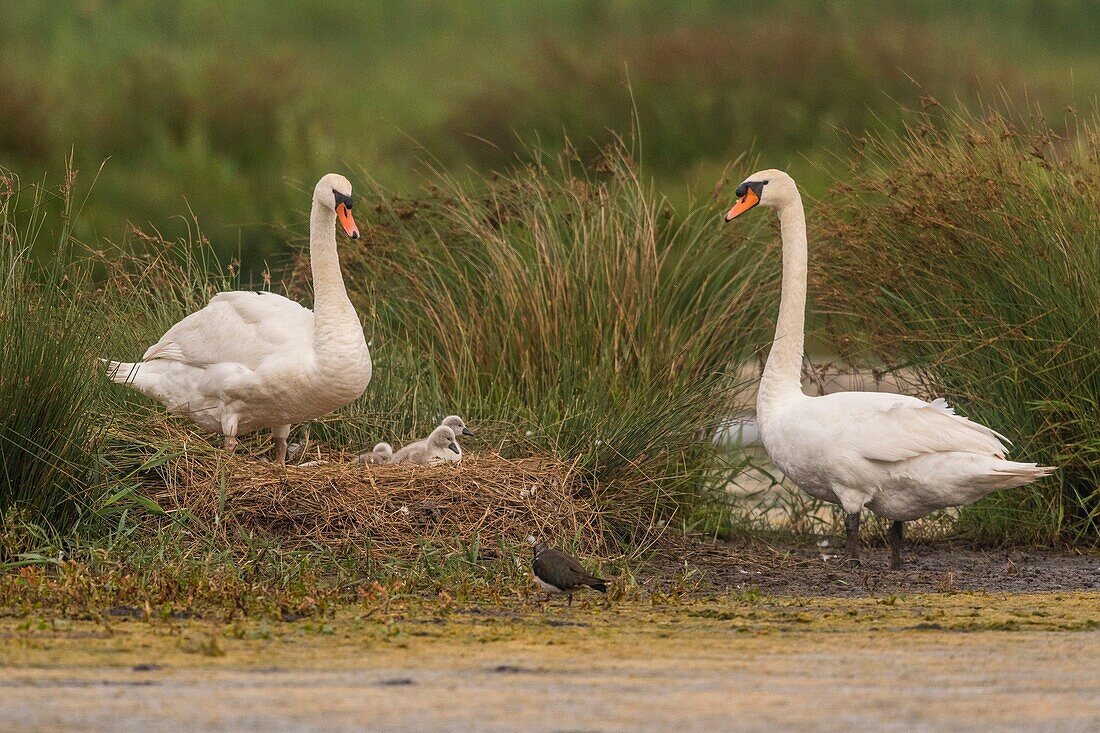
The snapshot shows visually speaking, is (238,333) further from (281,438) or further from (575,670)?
(575,670)

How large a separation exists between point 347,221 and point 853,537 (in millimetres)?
2817

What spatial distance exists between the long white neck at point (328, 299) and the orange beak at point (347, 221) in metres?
0.25

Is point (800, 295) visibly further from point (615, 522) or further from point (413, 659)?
point (413, 659)

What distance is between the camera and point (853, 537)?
326 inches

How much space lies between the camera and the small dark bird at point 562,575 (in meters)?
6.77

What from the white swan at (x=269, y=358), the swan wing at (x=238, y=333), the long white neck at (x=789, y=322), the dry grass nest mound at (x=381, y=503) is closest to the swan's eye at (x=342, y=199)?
the white swan at (x=269, y=358)

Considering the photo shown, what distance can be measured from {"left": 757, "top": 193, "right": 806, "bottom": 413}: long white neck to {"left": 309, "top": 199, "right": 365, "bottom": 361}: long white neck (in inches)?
76.4

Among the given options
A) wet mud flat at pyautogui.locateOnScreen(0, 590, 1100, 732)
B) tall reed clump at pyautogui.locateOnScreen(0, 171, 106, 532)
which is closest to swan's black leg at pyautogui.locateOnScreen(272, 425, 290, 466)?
tall reed clump at pyautogui.locateOnScreen(0, 171, 106, 532)

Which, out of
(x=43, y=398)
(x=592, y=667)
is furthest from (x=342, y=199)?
(x=592, y=667)

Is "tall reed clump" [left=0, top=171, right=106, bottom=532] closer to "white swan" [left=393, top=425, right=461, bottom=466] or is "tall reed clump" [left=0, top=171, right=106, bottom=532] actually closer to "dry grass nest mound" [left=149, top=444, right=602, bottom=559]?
"dry grass nest mound" [left=149, top=444, right=602, bottom=559]

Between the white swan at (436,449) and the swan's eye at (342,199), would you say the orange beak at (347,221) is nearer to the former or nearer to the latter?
the swan's eye at (342,199)

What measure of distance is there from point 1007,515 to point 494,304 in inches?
116

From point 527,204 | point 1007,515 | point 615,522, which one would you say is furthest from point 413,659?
point 527,204

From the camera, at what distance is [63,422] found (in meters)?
7.69
